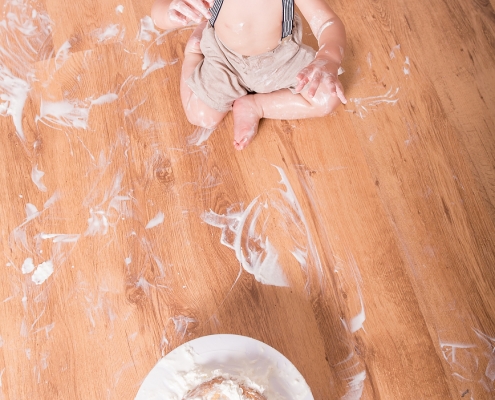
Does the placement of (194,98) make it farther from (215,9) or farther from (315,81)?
(315,81)

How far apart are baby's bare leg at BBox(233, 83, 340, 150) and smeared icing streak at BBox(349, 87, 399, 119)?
2.5 inches

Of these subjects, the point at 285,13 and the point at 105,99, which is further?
the point at 105,99

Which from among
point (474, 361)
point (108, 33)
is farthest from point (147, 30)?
point (474, 361)

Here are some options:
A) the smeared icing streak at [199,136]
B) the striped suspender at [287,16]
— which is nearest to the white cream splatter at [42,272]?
the smeared icing streak at [199,136]

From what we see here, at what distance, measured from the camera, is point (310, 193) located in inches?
34.8

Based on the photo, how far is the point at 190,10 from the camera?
0.72m

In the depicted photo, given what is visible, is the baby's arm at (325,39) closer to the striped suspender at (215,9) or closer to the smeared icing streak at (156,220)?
the striped suspender at (215,9)

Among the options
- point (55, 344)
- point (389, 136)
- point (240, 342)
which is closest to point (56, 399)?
point (55, 344)

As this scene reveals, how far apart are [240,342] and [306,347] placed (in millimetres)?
152

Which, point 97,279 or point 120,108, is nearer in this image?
point 97,279

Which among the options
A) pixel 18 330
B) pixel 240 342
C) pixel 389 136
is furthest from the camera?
pixel 389 136

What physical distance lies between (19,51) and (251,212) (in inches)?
25.5

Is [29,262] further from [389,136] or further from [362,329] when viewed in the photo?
[389,136]

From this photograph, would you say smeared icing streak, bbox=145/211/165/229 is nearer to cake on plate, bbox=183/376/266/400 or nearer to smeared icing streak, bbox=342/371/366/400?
cake on plate, bbox=183/376/266/400
